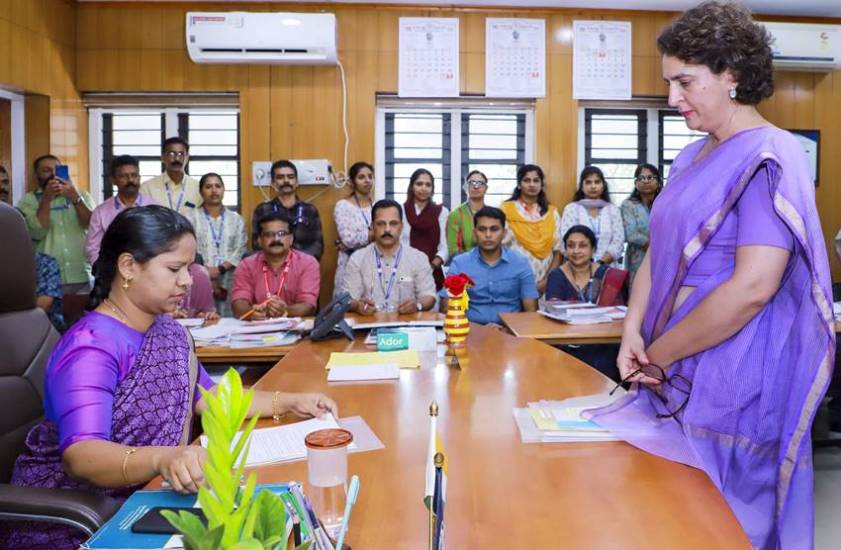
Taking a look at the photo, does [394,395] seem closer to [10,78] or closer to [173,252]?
[173,252]

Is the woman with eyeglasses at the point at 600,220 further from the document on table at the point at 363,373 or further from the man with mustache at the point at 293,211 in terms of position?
the document on table at the point at 363,373

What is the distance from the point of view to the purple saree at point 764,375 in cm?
127

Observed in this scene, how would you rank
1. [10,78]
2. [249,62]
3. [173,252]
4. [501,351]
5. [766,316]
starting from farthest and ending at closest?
[249,62]
[10,78]
[501,351]
[173,252]
[766,316]

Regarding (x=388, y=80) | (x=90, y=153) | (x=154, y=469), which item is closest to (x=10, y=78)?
(x=90, y=153)

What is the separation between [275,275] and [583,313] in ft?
5.26

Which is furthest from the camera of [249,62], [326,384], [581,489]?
[249,62]

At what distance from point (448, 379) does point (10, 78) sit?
4.29m

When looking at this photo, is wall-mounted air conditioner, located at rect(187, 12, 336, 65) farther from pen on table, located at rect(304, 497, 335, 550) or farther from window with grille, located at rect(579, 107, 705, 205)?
pen on table, located at rect(304, 497, 335, 550)

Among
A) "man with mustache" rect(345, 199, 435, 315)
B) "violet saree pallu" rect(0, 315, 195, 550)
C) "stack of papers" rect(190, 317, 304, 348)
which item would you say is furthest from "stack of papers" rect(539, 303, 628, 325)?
"violet saree pallu" rect(0, 315, 195, 550)

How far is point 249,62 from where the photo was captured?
5137 mm

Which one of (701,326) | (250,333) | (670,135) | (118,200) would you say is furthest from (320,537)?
(670,135)

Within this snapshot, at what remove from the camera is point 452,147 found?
5492 millimetres

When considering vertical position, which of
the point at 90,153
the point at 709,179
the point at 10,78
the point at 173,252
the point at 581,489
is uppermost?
the point at 10,78

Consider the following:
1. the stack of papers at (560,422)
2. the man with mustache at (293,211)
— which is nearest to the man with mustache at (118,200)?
the man with mustache at (293,211)
